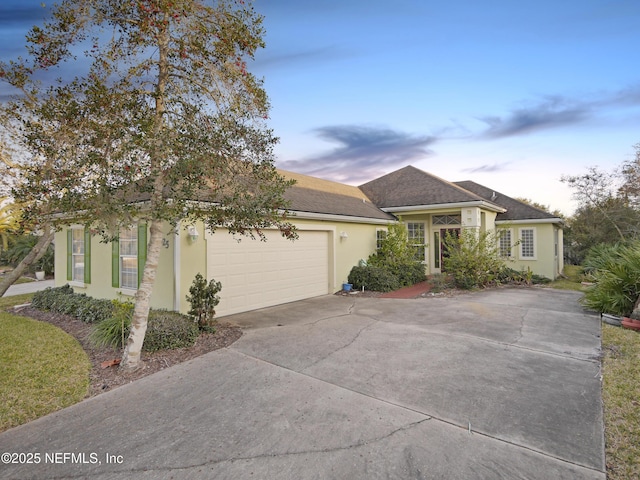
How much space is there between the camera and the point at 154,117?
5035 mm

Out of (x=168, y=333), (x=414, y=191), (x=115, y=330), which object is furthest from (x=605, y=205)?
(x=115, y=330)

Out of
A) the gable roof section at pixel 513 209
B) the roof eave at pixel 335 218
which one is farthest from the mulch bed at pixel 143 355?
the gable roof section at pixel 513 209

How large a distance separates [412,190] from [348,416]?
14349mm

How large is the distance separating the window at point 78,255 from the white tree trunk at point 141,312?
238 inches

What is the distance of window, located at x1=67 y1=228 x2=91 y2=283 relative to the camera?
31.6 feet

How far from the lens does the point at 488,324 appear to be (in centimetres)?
726

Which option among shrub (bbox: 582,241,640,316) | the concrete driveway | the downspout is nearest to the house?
the downspout

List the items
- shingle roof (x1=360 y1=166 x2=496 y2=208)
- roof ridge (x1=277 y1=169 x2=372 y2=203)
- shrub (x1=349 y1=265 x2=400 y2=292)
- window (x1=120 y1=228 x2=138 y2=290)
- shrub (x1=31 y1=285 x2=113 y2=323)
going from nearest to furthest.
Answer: shrub (x1=31 y1=285 x2=113 y2=323) → window (x1=120 y1=228 x2=138 y2=290) → shrub (x1=349 y1=265 x2=400 y2=292) → roof ridge (x1=277 y1=169 x2=372 y2=203) → shingle roof (x1=360 y1=166 x2=496 y2=208)

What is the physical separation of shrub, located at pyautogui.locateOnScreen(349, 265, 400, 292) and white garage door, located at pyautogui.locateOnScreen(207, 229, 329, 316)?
1289 millimetres

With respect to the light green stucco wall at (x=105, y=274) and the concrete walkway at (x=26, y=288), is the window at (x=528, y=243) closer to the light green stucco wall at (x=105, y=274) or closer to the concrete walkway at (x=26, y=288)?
the light green stucco wall at (x=105, y=274)

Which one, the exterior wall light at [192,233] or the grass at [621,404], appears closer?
the grass at [621,404]

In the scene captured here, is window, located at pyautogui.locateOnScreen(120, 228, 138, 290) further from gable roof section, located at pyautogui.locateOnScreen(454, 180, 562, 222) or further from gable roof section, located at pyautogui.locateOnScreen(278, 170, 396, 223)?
gable roof section, located at pyautogui.locateOnScreen(454, 180, 562, 222)

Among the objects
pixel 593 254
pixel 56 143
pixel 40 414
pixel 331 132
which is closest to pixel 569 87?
pixel 331 132

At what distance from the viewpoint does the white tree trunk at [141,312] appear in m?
4.97
